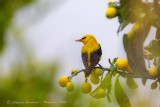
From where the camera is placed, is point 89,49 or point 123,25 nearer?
point 123,25

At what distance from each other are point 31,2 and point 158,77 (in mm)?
1823

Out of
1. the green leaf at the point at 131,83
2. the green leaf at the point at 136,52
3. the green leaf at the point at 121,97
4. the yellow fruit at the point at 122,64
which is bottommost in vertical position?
the green leaf at the point at 121,97

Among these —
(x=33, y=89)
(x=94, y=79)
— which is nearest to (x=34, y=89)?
(x=33, y=89)

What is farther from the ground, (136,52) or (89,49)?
(136,52)

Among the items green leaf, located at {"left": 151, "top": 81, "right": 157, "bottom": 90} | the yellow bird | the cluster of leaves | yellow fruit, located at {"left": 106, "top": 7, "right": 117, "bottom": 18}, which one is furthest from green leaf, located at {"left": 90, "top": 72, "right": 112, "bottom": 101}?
the yellow bird

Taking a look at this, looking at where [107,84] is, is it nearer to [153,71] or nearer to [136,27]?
[153,71]

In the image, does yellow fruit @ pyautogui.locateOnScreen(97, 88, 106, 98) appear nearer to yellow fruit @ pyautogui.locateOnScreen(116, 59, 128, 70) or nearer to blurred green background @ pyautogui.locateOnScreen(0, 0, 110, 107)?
yellow fruit @ pyautogui.locateOnScreen(116, 59, 128, 70)

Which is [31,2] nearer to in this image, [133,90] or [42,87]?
[42,87]

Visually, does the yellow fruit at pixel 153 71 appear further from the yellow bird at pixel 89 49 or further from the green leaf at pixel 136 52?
the yellow bird at pixel 89 49

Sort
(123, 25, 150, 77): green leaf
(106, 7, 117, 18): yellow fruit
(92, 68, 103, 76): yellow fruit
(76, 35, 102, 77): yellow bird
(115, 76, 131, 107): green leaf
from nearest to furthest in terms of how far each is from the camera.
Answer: (123, 25, 150, 77): green leaf < (106, 7, 117, 18): yellow fruit < (115, 76, 131, 107): green leaf < (92, 68, 103, 76): yellow fruit < (76, 35, 102, 77): yellow bird

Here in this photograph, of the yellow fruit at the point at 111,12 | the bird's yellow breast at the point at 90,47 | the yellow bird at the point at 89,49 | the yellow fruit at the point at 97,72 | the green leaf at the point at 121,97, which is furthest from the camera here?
the bird's yellow breast at the point at 90,47

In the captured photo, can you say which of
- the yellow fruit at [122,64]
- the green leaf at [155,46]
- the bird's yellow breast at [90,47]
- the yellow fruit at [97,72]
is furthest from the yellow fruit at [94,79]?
the bird's yellow breast at [90,47]

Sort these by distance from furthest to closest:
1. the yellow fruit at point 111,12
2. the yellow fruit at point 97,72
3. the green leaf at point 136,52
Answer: the yellow fruit at point 97,72, the yellow fruit at point 111,12, the green leaf at point 136,52

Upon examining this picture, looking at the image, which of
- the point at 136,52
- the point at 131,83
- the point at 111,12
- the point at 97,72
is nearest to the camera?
the point at 136,52
